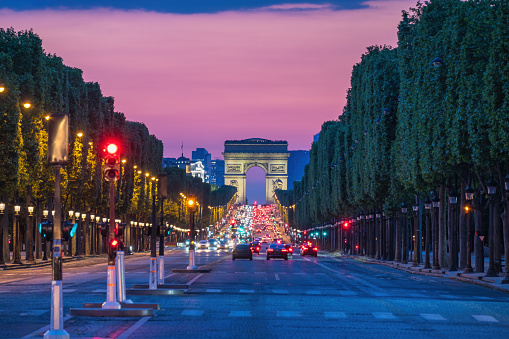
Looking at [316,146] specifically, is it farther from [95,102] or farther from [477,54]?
[477,54]

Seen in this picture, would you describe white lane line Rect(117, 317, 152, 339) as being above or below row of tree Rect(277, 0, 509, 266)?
below

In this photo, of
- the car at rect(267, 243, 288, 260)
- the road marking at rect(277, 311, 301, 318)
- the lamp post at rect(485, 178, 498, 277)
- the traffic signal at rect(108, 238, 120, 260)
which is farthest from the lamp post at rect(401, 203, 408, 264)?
the traffic signal at rect(108, 238, 120, 260)

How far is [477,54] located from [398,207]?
33.0 metres

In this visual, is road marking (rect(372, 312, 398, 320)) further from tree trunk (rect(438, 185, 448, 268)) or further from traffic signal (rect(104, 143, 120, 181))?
tree trunk (rect(438, 185, 448, 268))

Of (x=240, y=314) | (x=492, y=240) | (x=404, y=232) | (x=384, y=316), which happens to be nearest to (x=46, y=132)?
(x=404, y=232)

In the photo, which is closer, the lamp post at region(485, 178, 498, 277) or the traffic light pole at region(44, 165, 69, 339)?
the traffic light pole at region(44, 165, 69, 339)

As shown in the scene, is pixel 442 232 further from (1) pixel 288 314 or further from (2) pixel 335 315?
(1) pixel 288 314

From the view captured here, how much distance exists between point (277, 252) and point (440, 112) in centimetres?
3515

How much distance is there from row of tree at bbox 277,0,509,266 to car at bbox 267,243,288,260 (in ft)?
29.3

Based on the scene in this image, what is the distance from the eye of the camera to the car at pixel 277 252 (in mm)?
82794

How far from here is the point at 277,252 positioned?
273 feet

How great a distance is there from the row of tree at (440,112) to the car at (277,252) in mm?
8924

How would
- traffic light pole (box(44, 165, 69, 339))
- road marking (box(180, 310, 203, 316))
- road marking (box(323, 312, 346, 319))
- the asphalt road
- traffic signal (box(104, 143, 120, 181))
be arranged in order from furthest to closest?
1. road marking (box(180, 310, 203, 316))
2. traffic signal (box(104, 143, 120, 181))
3. road marking (box(323, 312, 346, 319))
4. the asphalt road
5. traffic light pole (box(44, 165, 69, 339))

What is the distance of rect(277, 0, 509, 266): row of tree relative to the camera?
40000 millimetres
